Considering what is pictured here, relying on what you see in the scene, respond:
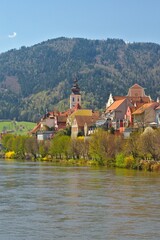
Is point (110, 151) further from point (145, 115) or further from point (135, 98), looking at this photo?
point (135, 98)

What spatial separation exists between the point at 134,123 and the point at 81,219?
92679mm

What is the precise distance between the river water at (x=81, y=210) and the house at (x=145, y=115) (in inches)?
2481

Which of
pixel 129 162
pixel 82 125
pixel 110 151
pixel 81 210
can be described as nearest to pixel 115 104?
pixel 82 125

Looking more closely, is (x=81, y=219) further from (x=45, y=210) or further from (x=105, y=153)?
(x=105, y=153)

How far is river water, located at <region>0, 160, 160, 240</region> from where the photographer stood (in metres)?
32.5

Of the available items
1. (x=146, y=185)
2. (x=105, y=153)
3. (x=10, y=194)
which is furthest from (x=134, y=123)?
(x=10, y=194)

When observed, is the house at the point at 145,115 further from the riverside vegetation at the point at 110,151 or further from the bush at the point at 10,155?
the bush at the point at 10,155

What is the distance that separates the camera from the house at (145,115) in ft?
404

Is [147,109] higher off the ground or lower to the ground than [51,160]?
higher

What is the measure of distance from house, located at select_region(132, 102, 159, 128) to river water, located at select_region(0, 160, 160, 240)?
6302 centimetres

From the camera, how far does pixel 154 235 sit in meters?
31.9

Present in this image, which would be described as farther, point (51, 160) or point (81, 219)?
point (51, 160)

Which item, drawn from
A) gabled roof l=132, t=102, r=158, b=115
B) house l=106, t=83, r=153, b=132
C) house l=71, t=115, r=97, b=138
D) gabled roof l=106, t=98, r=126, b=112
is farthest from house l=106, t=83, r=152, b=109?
gabled roof l=132, t=102, r=158, b=115

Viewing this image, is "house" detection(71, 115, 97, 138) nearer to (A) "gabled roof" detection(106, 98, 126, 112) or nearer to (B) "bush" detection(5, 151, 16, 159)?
(A) "gabled roof" detection(106, 98, 126, 112)
